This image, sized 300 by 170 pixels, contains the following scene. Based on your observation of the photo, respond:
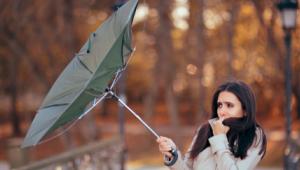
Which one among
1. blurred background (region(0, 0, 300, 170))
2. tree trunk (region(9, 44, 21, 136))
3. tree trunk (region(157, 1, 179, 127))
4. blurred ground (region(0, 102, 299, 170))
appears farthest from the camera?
tree trunk (region(9, 44, 21, 136))

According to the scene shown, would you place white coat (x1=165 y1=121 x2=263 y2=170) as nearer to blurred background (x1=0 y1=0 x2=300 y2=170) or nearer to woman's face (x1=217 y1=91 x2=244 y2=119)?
woman's face (x1=217 y1=91 x2=244 y2=119)

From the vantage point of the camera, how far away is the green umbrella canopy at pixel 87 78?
3.71 m

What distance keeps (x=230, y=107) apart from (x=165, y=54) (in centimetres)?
2032

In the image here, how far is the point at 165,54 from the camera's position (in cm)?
2386

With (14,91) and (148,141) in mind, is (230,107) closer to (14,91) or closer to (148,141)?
(148,141)

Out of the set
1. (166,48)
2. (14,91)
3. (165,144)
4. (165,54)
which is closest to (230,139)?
(165,144)

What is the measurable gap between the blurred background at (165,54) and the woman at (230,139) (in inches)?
224

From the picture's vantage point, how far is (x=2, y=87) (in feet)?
102

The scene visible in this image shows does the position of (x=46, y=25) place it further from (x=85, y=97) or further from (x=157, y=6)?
(x=85, y=97)

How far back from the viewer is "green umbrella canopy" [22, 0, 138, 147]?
3.71m

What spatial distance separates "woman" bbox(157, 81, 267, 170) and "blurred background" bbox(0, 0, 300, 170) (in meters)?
5.68

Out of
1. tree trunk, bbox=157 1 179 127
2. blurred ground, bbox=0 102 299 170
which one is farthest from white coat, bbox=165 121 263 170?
blurred ground, bbox=0 102 299 170

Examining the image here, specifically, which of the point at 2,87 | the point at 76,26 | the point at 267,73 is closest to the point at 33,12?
the point at 76,26

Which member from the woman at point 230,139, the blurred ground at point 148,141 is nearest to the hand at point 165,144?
the woman at point 230,139
